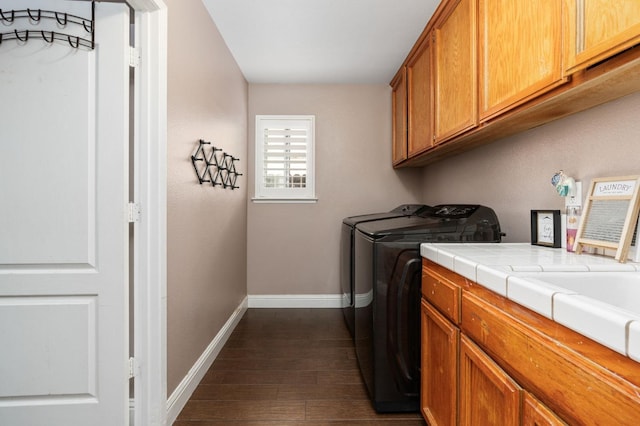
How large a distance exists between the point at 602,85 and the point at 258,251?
3031 millimetres

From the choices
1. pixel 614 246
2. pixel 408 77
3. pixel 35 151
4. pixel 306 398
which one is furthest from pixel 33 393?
pixel 408 77

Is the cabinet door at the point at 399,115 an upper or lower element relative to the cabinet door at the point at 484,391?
upper

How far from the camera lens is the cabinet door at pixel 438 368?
123cm

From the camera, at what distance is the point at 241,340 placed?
2643mm

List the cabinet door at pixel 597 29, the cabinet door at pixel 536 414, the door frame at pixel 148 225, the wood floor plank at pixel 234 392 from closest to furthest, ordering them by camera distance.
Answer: the cabinet door at pixel 536 414 < the cabinet door at pixel 597 29 < the door frame at pixel 148 225 < the wood floor plank at pixel 234 392

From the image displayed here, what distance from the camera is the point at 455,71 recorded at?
5.92ft

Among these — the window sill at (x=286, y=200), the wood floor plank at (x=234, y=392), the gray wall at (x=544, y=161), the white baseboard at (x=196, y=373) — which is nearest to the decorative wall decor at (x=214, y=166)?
the window sill at (x=286, y=200)

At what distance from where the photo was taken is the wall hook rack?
1.39 metres

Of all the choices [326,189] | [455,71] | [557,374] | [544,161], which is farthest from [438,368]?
[326,189]

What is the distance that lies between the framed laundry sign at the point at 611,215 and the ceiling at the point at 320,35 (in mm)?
1581

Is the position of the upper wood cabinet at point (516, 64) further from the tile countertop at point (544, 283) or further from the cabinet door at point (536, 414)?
the cabinet door at point (536, 414)

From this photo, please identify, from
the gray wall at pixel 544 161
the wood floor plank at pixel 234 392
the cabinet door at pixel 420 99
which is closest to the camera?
the gray wall at pixel 544 161

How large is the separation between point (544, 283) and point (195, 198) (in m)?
1.81

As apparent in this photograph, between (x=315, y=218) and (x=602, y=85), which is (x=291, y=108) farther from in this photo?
(x=602, y=85)
